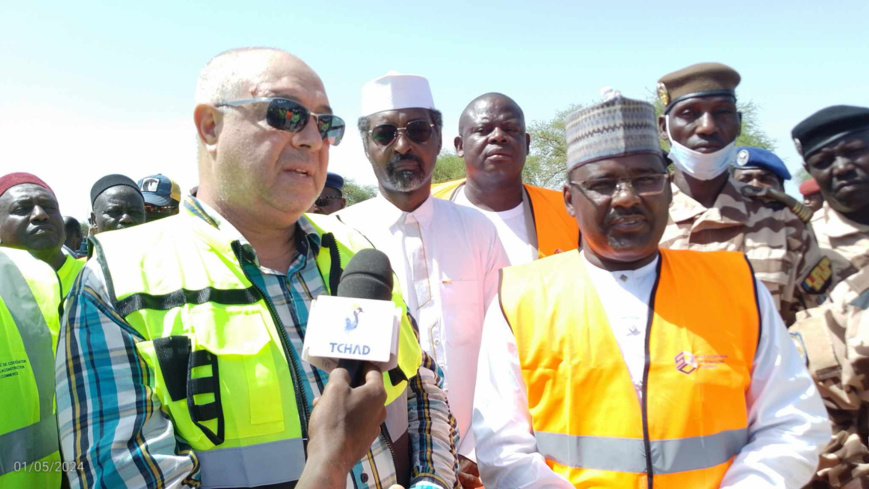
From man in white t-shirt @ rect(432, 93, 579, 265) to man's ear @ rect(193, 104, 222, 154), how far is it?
243 cm

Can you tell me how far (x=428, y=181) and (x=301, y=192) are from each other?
6.16 feet

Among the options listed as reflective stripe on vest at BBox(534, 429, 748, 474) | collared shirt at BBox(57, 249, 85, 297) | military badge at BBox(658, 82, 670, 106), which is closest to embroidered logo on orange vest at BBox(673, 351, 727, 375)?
reflective stripe on vest at BBox(534, 429, 748, 474)

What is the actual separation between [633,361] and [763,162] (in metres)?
3.00

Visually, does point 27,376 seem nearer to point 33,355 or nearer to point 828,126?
point 33,355

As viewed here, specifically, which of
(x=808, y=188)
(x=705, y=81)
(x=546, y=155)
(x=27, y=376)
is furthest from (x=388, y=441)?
(x=546, y=155)

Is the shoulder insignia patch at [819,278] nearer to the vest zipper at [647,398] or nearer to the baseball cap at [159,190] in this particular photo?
the vest zipper at [647,398]

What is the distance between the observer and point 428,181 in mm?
3912

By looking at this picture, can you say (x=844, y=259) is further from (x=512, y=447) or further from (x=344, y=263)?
(x=344, y=263)

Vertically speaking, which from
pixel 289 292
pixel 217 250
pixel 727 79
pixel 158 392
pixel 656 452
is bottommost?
pixel 656 452

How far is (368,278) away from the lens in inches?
66.4

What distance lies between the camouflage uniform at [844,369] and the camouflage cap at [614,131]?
4.02 ft

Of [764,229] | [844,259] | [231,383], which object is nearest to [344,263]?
[231,383]

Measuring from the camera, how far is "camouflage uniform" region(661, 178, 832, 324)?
337cm

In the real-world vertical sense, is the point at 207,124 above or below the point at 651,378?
above
